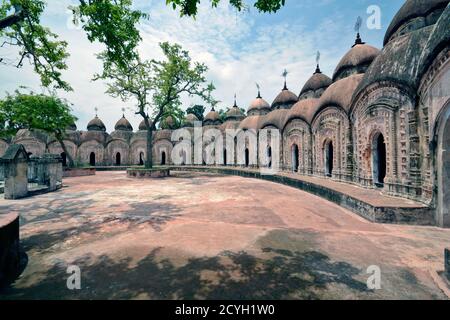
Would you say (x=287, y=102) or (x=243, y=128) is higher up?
(x=287, y=102)

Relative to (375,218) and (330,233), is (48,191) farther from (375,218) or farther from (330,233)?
(375,218)

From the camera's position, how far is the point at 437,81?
5992mm

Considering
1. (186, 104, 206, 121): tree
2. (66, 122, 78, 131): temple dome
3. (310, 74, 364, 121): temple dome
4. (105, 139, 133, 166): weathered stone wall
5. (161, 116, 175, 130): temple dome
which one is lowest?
(105, 139, 133, 166): weathered stone wall

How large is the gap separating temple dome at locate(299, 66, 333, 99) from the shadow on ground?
19.2 meters

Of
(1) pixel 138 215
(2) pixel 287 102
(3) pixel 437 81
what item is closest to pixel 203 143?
(2) pixel 287 102

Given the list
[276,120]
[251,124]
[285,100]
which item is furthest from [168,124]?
[276,120]

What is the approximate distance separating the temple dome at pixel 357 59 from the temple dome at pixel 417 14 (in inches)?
103

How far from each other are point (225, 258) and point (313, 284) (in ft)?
5.03

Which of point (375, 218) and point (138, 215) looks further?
point (138, 215)

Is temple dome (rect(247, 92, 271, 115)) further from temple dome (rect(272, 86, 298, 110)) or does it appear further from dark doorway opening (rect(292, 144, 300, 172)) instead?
dark doorway opening (rect(292, 144, 300, 172))

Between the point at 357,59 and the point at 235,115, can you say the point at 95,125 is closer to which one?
the point at 235,115

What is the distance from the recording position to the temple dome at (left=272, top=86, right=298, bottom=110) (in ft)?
78.7

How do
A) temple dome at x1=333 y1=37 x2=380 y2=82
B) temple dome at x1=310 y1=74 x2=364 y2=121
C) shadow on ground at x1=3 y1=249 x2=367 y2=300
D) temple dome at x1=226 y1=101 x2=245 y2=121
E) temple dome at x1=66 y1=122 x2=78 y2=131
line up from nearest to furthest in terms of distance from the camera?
shadow on ground at x1=3 y1=249 x2=367 y2=300 < temple dome at x1=310 y1=74 x2=364 y2=121 < temple dome at x1=333 y1=37 x2=380 y2=82 < temple dome at x1=66 y1=122 x2=78 y2=131 < temple dome at x1=226 y1=101 x2=245 y2=121

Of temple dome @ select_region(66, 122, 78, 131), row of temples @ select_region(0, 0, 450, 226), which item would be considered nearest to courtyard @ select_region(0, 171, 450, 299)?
row of temples @ select_region(0, 0, 450, 226)
